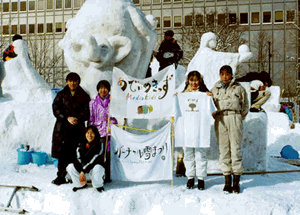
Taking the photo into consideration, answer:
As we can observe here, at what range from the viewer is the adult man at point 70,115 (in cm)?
462

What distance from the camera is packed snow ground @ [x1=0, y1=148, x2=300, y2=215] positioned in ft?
12.3

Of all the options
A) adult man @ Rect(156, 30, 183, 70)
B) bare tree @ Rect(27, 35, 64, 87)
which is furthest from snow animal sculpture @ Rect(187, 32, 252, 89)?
bare tree @ Rect(27, 35, 64, 87)

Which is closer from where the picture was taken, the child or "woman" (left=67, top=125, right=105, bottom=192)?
"woman" (left=67, top=125, right=105, bottom=192)

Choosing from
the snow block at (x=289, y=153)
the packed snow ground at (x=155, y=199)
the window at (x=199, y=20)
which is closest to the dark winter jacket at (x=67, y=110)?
the packed snow ground at (x=155, y=199)

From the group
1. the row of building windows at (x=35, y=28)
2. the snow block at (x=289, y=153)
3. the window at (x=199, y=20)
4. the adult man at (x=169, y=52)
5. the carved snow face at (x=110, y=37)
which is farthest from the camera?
the row of building windows at (x=35, y=28)

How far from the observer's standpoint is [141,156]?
4.51 meters

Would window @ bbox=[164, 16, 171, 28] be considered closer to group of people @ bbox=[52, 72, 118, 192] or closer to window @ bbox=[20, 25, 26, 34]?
window @ bbox=[20, 25, 26, 34]

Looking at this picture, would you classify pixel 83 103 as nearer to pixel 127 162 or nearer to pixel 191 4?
pixel 127 162

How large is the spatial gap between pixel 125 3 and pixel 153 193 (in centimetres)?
346

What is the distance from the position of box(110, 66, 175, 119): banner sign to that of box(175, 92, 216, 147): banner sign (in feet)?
0.62

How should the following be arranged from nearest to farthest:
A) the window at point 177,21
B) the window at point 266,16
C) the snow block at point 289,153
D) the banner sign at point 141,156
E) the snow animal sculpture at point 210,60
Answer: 1. the banner sign at point 141,156
2. the snow block at point 289,153
3. the snow animal sculpture at point 210,60
4. the window at point 266,16
5. the window at point 177,21

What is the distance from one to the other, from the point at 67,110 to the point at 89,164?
0.85m

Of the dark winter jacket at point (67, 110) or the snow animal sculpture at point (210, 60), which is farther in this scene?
the snow animal sculpture at point (210, 60)

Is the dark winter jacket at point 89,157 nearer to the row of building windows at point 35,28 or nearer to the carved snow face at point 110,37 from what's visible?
the carved snow face at point 110,37
